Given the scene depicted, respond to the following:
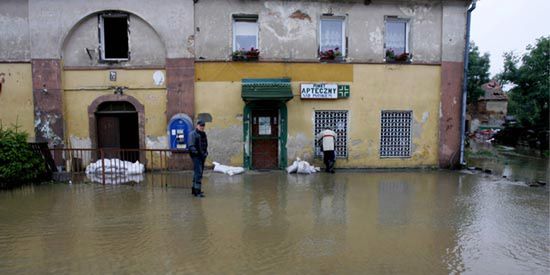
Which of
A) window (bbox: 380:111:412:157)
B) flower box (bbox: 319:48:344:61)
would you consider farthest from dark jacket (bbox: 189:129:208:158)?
window (bbox: 380:111:412:157)

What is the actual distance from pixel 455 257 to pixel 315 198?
3.53 m

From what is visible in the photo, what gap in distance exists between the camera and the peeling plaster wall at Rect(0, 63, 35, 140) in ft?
36.7

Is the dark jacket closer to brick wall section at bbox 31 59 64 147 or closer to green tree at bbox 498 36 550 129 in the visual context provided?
brick wall section at bbox 31 59 64 147

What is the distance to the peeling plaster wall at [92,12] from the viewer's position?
1102cm

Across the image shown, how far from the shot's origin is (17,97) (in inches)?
445

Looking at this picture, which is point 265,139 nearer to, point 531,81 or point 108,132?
point 108,132

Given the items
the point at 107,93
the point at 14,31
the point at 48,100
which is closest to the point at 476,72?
the point at 107,93

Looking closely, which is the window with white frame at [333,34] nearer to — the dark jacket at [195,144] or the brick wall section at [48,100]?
the dark jacket at [195,144]

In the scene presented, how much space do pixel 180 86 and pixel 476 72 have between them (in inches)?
924

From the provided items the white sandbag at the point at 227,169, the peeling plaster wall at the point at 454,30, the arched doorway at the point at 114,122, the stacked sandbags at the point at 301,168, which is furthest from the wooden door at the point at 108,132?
the peeling plaster wall at the point at 454,30

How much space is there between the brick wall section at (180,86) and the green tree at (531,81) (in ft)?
57.9

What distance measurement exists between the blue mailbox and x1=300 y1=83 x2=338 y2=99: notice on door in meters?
3.71

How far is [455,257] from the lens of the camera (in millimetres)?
4836

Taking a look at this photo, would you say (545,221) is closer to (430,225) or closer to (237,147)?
(430,225)
